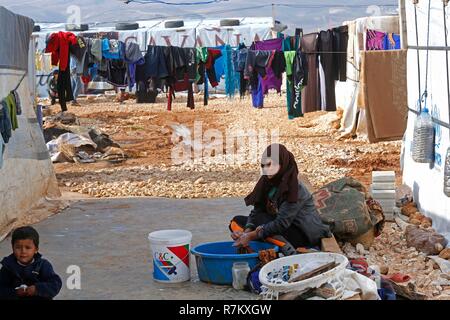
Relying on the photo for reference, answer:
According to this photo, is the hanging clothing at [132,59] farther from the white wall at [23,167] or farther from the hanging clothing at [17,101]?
the hanging clothing at [17,101]

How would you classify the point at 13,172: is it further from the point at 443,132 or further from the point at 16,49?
the point at 443,132

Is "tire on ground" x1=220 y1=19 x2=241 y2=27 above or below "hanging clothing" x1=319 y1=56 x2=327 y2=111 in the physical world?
above

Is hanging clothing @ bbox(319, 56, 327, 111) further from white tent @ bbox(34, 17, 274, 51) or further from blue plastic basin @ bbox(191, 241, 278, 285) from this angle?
white tent @ bbox(34, 17, 274, 51)

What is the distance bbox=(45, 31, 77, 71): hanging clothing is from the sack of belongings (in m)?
6.48

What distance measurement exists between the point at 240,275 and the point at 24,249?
1743mm

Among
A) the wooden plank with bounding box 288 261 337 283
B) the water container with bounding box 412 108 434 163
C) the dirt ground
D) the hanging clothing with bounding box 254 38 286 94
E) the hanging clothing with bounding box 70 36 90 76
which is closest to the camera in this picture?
the wooden plank with bounding box 288 261 337 283

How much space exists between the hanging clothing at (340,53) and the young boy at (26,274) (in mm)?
11338

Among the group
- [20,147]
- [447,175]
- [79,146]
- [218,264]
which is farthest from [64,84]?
[218,264]

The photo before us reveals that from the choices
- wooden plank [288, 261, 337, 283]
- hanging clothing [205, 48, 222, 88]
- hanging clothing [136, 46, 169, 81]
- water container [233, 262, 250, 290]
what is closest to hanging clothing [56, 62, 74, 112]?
hanging clothing [136, 46, 169, 81]

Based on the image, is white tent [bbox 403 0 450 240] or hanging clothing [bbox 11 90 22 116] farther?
hanging clothing [bbox 11 90 22 116]

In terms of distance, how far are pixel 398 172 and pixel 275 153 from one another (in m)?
6.58

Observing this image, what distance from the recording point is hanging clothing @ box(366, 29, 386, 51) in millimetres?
14883

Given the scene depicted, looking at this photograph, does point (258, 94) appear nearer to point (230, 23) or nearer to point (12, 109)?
point (12, 109)

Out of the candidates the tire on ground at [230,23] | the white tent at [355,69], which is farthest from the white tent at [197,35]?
the white tent at [355,69]
